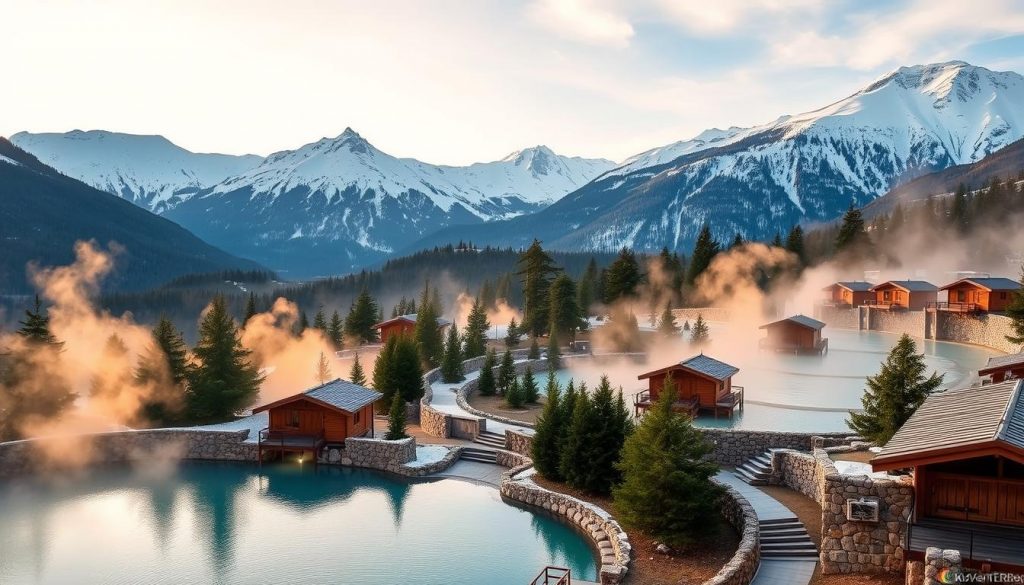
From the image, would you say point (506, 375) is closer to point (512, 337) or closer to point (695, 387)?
point (695, 387)

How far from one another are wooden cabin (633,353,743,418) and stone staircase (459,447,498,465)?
298 inches

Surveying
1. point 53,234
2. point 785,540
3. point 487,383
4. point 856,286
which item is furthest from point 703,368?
point 53,234

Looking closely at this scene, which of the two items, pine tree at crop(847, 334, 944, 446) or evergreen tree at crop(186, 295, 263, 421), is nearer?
pine tree at crop(847, 334, 944, 446)

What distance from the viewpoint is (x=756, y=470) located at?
26234mm

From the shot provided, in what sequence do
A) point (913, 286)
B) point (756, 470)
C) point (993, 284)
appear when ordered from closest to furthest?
point (756, 470) < point (993, 284) < point (913, 286)

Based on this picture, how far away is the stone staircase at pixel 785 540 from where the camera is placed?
64.0 feet

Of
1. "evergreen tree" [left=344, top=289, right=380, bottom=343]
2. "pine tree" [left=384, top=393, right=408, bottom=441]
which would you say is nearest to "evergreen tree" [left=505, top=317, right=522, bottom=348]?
"evergreen tree" [left=344, top=289, right=380, bottom=343]

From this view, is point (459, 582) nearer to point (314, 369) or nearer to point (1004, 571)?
point (1004, 571)

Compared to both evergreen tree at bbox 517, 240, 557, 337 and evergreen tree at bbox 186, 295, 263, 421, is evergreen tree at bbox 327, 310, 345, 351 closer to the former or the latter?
evergreen tree at bbox 517, 240, 557, 337

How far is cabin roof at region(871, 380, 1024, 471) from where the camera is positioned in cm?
1405

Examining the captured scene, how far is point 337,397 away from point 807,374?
31.0 metres

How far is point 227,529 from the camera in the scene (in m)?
25.1

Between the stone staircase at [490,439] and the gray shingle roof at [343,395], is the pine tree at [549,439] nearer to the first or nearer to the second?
the stone staircase at [490,439]

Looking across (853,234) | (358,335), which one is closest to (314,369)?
(358,335)
